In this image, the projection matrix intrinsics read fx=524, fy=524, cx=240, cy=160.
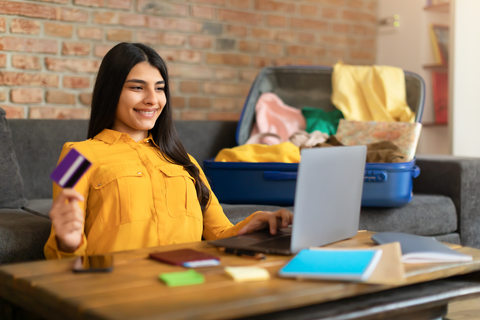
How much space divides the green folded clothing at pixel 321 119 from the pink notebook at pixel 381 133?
0.08 metres

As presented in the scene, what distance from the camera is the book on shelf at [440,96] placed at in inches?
119

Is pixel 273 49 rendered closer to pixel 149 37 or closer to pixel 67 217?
pixel 149 37

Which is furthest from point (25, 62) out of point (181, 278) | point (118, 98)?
point (181, 278)

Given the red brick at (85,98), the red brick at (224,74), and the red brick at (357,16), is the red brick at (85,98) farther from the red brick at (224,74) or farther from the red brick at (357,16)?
the red brick at (357,16)

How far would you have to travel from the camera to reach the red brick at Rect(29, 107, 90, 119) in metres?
2.34

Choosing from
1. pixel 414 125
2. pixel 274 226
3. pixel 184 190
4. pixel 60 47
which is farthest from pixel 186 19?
pixel 274 226

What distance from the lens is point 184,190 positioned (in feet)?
4.27

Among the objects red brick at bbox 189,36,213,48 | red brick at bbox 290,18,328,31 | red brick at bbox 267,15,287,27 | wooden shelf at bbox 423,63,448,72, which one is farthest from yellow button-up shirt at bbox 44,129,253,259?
wooden shelf at bbox 423,63,448,72

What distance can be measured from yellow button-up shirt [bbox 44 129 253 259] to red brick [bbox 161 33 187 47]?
145 cm

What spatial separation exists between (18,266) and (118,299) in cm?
28

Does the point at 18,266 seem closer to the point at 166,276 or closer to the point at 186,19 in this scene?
the point at 166,276

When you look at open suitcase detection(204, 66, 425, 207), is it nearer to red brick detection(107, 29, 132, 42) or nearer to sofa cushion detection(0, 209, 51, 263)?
sofa cushion detection(0, 209, 51, 263)

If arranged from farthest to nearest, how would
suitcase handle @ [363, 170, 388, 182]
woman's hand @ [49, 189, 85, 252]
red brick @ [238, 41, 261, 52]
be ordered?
red brick @ [238, 41, 261, 52] < suitcase handle @ [363, 170, 388, 182] < woman's hand @ [49, 189, 85, 252]

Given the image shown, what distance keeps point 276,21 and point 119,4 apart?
0.98 metres
